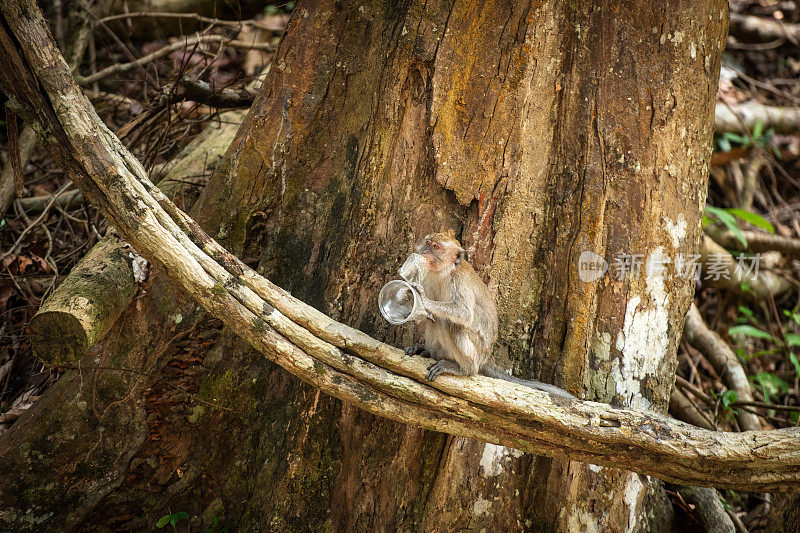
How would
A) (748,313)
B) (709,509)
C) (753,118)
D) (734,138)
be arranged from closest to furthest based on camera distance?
1. (709,509)
2. (748,313)
3. (734,138)
4. (753,118)

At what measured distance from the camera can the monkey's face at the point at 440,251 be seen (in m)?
3.13

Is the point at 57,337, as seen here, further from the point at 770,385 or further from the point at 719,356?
the point at 770,385

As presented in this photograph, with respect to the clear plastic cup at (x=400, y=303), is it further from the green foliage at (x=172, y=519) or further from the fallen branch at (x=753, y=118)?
the fallen branch at (x=753, y=118)

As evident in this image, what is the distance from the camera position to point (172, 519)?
140 inches

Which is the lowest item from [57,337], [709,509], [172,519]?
[709,509]

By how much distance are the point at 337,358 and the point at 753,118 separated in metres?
6.75

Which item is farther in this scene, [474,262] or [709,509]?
[709,509]

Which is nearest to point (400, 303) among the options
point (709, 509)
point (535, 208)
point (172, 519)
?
point (535, 208)

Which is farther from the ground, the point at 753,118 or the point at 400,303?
the point at 400,303

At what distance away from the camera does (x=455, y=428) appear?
3.00 meters

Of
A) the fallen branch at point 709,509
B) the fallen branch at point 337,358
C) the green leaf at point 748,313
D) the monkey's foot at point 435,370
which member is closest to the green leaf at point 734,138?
the green leaf at point 748,313

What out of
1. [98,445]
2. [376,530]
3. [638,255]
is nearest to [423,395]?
[376,530]

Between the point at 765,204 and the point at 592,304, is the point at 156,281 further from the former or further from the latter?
the point at 765,204

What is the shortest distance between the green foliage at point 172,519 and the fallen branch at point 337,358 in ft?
4.35
